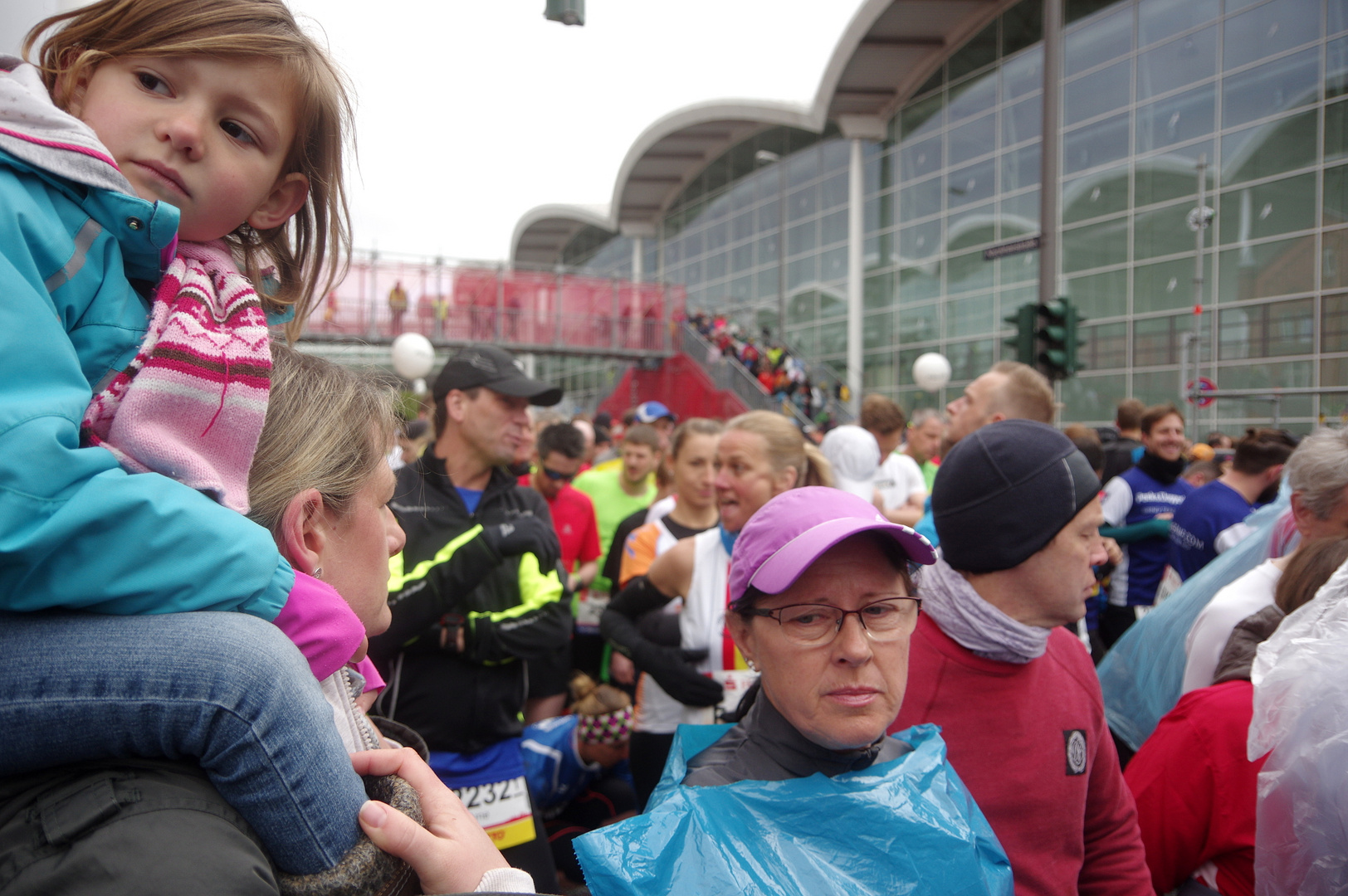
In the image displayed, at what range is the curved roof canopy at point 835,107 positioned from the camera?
74.4ft

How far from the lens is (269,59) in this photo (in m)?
1.23

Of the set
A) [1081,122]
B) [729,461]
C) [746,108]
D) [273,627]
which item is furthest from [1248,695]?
[746,108]

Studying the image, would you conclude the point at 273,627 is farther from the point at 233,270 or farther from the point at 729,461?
the point at 729,461

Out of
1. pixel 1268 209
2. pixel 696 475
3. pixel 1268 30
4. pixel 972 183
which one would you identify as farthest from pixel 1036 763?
pixel 972 183

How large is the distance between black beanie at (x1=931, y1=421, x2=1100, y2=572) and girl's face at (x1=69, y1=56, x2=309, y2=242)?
1700 millimetres

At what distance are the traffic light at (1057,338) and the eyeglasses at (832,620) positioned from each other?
7773mm

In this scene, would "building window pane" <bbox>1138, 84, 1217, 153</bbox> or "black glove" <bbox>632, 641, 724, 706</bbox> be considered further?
"building window pane" <bbox>1138, 84, 1217, 153</bbox>

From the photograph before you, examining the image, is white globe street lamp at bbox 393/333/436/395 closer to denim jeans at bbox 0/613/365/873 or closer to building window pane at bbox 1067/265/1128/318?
denim jeans at bbox 0/613/365/873

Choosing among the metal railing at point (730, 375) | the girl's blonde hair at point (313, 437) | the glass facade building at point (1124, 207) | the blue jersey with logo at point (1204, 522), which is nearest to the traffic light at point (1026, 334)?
the blue jersey with logo at point (1204, 522)

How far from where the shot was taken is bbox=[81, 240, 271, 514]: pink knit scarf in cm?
98

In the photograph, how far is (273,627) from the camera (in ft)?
3.14

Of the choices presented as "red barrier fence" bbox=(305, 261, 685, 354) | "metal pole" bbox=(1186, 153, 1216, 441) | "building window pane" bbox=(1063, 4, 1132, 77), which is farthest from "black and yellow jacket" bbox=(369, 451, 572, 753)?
"building window pane" bbox=(1063, 4, 1132, 77)

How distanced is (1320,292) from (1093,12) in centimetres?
870

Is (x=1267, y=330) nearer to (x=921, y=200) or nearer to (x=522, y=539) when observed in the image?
(x=921, y=200)
